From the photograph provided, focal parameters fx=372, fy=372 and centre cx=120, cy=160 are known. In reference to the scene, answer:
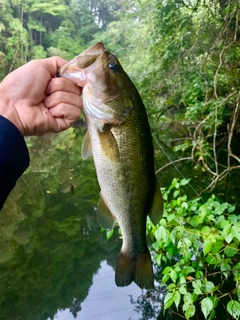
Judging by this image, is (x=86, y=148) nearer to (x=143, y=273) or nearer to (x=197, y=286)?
(x=143, y=273)

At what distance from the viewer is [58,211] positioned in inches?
310

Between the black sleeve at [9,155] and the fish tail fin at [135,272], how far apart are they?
1.95 feet

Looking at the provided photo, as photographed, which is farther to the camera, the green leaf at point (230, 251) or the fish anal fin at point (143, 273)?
the green leaf at point (230, 251)

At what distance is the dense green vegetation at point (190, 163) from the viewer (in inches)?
100

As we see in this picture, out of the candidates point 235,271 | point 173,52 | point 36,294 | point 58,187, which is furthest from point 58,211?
point 235,271

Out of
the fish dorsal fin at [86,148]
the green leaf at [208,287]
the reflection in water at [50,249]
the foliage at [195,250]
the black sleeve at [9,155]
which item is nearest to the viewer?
the black sleeve at [9,155]

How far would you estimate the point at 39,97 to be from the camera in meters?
1.66

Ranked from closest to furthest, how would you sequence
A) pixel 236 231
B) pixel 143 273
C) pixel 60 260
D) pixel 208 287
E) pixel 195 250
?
pixel 143 273
pixel 236 231
pixel 208 287
pixel 195 250
pixel 60 260

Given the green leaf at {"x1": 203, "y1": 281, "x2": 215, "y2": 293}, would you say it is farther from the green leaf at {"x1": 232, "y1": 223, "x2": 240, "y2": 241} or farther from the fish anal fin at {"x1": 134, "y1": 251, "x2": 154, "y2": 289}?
the fish anal fin at {"x1": 134, "y1": 251, "x2": 154, "y2": 289}

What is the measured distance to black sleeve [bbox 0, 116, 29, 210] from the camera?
4.61ft

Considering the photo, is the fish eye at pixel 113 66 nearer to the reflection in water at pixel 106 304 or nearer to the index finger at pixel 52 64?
the index finger at pixel 52 64

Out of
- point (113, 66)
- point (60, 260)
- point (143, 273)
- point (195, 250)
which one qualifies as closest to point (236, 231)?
point (195, 250)

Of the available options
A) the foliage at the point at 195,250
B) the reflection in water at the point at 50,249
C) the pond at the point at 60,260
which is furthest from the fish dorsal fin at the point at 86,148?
the reflection in water at the point at 50,249

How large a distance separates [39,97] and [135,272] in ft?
2.90
